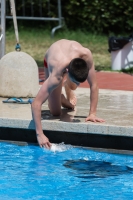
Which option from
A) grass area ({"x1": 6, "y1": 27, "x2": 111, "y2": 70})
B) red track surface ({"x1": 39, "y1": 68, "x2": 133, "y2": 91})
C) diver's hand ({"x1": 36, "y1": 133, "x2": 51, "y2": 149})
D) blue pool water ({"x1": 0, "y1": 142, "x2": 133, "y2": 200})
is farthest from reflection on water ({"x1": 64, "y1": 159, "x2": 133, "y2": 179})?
grass area ({"x1": 6, "y1": 27, "x2": 111, "y2": 70})

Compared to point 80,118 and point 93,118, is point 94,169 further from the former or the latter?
point 80,118

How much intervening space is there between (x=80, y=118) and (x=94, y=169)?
2.66 ft

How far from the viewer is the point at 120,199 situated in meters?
4.96

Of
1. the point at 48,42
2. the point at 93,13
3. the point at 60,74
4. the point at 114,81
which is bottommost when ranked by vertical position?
the point at 48,42

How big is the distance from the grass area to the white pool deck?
418cm

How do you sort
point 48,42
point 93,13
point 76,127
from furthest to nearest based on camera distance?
point 93,13, point 48,42, point 76,127

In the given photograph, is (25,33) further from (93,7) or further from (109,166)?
(109,166)

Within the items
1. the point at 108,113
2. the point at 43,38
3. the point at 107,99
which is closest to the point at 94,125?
the point at 108,113

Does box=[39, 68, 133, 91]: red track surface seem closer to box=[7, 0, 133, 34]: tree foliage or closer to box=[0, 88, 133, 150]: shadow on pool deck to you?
box=[0, 88, 133, 150]: shadow on pool deck

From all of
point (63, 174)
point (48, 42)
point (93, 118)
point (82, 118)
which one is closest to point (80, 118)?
point (82, 118)

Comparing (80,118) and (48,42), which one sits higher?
(80,118)

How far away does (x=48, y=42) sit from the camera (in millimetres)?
15344

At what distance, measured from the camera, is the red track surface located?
9234mm

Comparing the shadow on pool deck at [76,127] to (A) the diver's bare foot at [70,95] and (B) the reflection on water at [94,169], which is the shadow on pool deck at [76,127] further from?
(B) the reflection on water at [94,169]
